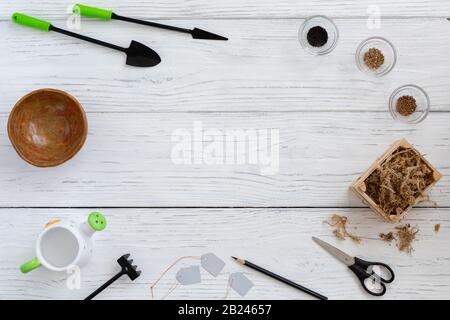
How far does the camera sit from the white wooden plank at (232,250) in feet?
4.66

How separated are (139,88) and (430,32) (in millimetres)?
782

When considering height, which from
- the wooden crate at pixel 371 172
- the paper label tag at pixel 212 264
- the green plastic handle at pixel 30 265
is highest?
the wooden crate at pixel 371 172

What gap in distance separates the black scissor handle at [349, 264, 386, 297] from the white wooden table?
0.03 m

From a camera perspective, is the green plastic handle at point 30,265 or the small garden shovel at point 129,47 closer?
the green plastic handle at point 30,265

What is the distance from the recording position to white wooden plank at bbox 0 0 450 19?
4.69 ft

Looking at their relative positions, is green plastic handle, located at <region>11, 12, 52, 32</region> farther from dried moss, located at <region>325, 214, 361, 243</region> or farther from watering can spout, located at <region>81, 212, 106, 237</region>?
dried moss, located at <region>325, 214, 361, 243</region>

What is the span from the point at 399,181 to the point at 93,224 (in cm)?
75

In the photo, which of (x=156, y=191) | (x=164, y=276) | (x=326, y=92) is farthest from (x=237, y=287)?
(x=326, y=92)

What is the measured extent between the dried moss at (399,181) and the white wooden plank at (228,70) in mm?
165

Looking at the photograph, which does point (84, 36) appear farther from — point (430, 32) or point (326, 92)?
point (430, 32)

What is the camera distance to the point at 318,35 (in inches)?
55.0

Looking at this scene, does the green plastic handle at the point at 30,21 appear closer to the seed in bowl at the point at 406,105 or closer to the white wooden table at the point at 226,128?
the white wooden table at the point at 226,128

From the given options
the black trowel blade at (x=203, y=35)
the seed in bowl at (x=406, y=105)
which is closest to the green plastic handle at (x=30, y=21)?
the black trowel blade at (x=203, y=35)
